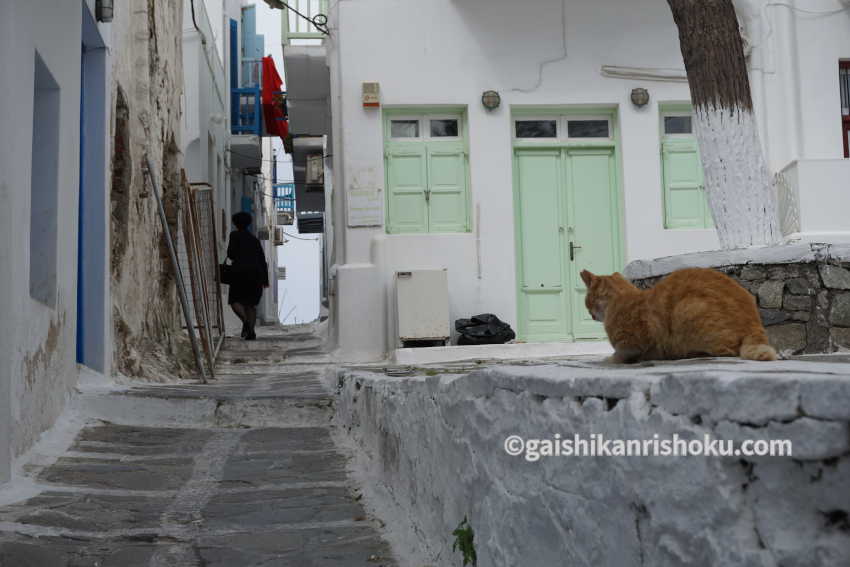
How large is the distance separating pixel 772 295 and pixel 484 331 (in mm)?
4438

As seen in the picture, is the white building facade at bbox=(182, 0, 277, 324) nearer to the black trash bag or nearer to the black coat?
the black coat

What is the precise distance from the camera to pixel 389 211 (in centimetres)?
1087

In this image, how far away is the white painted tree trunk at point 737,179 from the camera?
7.12 metres

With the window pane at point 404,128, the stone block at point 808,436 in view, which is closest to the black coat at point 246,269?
the window pane at point 404,128

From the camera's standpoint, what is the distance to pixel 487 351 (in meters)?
9.67

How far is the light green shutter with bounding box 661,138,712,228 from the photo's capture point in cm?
1100

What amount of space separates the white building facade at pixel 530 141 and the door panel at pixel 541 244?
18mm

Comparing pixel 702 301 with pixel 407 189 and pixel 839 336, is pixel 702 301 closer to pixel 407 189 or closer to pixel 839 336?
pixel 839 336

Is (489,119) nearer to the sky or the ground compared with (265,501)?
nearer to the sky

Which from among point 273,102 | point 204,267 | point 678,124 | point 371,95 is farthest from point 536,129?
point 273,102

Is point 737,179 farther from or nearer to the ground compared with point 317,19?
nearer to the ground

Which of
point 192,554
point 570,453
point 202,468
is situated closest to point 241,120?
point 202,468

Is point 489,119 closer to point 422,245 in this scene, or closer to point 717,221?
point 422,245

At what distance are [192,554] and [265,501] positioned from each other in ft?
2.51
